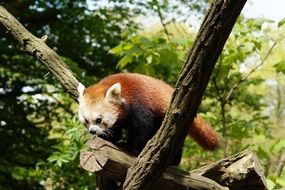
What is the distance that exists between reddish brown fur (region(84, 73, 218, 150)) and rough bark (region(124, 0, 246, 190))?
26.9 inches

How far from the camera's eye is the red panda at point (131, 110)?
3.08 metres

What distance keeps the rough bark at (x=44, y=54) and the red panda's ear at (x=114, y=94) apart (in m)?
0.30

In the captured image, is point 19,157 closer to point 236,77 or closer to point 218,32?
point 236,77

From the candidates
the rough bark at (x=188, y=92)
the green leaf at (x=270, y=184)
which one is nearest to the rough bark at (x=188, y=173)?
the rough bark at (x=188, y=92)

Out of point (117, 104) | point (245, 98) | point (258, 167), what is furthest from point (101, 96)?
point (245, 98)

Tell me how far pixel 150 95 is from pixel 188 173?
2.05ft

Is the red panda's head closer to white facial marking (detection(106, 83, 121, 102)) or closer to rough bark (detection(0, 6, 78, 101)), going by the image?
white facial marking (detection(106, 83, 121, 102))

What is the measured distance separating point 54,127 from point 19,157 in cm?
128

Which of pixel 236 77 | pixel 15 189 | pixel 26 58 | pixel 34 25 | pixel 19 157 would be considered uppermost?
pixel 236 77

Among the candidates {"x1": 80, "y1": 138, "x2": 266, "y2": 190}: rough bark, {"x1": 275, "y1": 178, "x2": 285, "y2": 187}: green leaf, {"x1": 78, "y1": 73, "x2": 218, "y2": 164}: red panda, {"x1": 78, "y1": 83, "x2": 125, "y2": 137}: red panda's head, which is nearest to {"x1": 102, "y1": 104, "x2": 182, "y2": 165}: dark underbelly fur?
{"x1": 78, "y1": 73, "x2": 218, "y2": 164}: red panda

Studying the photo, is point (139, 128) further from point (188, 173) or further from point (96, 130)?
point (188, 173)

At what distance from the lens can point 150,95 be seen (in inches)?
123

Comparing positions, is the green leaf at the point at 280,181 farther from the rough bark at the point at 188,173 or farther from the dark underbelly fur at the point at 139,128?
the dark underbelly fur at the point at 139,128

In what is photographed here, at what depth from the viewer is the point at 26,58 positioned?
8312 mm
